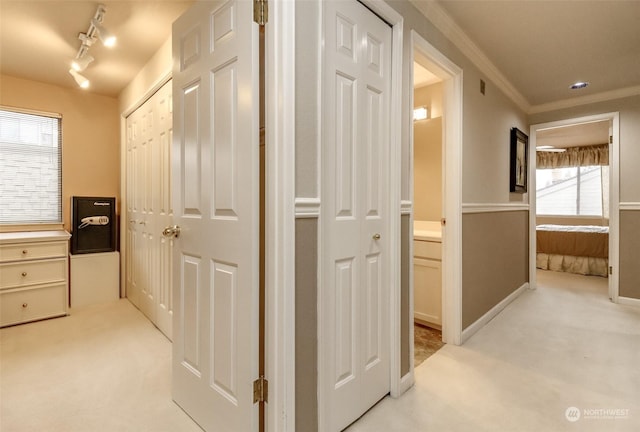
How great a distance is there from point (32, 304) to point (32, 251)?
1.59 feet

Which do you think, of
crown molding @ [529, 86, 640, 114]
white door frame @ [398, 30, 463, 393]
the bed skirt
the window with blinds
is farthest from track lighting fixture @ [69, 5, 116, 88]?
the bed skirt

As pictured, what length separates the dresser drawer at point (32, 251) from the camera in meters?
2.78

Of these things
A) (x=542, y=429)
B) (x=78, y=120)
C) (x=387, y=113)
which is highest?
(x=78, y=120)

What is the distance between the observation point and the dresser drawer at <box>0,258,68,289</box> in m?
2.79

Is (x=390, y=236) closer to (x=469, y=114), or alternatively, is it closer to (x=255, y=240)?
(x=255, y=240)

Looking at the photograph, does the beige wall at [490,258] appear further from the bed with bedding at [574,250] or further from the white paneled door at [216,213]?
the white paneled door at [216,213]

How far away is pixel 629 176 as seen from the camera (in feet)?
11.3

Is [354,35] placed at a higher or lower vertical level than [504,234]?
higher

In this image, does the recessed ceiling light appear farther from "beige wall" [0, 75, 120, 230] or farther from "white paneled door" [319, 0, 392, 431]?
"beige wall" [0, 75, 120, 230]

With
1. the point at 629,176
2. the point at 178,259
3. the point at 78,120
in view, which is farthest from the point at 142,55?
the point at 629,176

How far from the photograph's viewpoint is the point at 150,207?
2.81m

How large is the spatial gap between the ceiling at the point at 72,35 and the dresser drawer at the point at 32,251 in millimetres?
1644

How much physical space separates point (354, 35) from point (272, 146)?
2.43 feet

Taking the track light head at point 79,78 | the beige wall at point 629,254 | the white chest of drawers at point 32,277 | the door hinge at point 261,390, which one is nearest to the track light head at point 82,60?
the track light head at point 79,78
